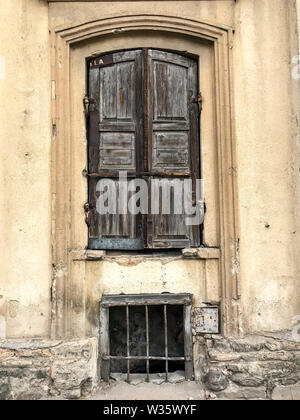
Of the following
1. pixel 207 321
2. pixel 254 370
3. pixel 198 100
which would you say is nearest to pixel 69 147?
pixel 198 100

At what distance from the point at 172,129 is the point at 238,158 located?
725 mm

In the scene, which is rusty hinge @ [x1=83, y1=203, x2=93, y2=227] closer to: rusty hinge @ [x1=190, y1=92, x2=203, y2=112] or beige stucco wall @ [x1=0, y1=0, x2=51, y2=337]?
beige stucco wall @ [x1=0, y1=0, x2=51, y2=337]

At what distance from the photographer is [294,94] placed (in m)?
3.65

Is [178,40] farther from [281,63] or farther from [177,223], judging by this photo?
[177,223]

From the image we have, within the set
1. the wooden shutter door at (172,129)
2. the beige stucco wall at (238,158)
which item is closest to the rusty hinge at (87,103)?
the beige stucco wall at (238,158)

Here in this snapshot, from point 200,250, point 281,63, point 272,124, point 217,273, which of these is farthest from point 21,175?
point 281,63

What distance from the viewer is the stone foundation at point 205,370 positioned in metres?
3.31

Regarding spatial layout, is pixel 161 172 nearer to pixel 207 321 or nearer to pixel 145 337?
pixel 207 321

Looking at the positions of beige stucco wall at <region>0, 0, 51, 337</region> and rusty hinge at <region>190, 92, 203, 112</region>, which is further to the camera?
rusty hinge at <region>190, 92, 203, 112</region>

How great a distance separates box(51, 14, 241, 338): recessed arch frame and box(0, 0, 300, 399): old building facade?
0.03 ft

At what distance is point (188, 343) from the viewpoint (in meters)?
3.60

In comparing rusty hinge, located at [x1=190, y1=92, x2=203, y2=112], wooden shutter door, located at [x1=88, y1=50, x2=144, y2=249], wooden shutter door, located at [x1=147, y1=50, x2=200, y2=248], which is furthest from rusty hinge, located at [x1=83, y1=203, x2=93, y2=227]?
rusty hinge, located at [x1=190, y1=92, x2=203, y2=112]

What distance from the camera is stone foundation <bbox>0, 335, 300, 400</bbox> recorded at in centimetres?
331

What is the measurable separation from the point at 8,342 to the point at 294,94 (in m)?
3.59
